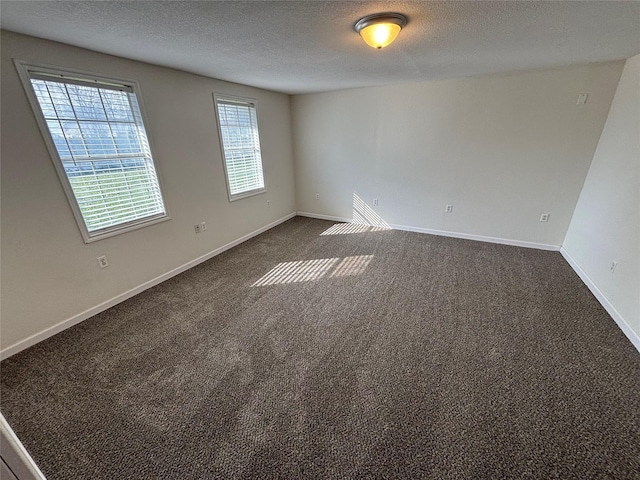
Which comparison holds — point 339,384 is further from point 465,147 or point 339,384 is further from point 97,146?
point 465,147

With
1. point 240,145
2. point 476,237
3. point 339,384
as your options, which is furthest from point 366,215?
point 339,384

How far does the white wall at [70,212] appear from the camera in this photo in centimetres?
188

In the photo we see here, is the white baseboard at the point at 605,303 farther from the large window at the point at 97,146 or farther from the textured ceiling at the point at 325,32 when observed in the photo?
the large window at the point at 97,146

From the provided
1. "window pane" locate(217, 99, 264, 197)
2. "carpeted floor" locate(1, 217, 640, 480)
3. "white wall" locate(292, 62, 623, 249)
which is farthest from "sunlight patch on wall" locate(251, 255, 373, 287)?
"white wall" locate(292, 62, 623, 249)

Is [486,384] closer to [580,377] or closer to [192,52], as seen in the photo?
[580,377]

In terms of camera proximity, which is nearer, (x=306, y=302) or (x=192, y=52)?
(x=192, y=52)

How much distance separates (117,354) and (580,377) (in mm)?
3253

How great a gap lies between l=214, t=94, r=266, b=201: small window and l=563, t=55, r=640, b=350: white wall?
418 centimetres

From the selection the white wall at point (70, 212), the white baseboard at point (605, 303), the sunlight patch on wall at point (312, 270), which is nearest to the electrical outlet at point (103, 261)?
the white wall at point (70, 212)

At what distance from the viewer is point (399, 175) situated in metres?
4.17

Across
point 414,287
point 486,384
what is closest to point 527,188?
point 414,287

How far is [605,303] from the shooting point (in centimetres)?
236

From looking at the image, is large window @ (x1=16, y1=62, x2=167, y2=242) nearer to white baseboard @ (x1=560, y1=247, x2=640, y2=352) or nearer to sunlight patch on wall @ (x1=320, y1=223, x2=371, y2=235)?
sunlight patch on wall @ (x1=320, y1=223, x2=371, y2=235)

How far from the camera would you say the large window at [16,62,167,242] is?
6.57ft
